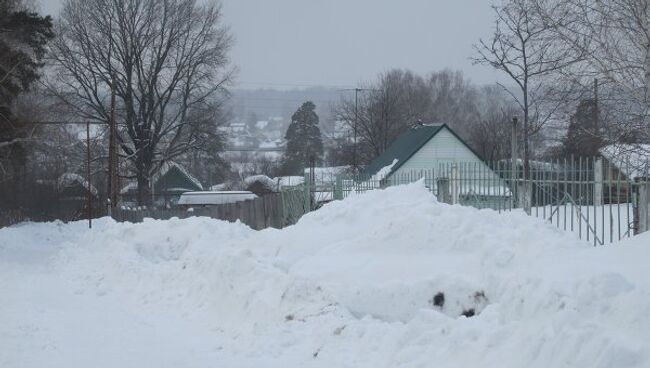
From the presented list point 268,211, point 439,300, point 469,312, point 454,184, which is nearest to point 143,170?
point 268,211

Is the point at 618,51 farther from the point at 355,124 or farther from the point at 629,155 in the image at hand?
the point at 355,124

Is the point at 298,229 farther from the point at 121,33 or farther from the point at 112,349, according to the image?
the point at 121,33

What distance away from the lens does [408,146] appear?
147 feet

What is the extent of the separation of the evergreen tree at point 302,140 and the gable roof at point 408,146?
43.2 meters

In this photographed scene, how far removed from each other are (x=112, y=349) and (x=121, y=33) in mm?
45294

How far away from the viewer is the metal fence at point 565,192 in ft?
42.5

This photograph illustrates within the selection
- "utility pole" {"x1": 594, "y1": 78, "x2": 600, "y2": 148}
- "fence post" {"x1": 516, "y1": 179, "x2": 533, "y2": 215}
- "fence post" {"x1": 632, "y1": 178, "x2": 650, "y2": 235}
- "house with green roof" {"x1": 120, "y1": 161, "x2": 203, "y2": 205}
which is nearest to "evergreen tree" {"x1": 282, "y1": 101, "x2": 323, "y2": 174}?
"house with green roof" {"x1": 120, "y1": 161, "x2": 203, "y2": 205}

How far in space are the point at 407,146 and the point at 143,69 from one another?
66.6ft

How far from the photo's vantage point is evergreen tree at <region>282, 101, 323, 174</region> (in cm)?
9081

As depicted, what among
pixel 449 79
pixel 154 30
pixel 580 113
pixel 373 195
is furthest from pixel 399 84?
pixel 373 195

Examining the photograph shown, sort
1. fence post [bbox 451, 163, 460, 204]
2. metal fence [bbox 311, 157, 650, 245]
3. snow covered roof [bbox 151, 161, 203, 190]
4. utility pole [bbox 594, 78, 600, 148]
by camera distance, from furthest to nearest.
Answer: snow covered roof [bbox 151, 161, 203, 190] → fence post [bbox 451, 163, 460, 204] → utility pole [bbox 594, 78, 600, 148] → metal fence [bbox 311, 157, 650, 245]

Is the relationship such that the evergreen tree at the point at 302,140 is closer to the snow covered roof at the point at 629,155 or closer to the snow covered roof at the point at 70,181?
the snow covered roof at the point at 70,181

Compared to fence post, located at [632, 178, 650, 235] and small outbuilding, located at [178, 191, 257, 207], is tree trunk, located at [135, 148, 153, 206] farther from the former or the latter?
fence post, located at [632, 178, 650, 235]

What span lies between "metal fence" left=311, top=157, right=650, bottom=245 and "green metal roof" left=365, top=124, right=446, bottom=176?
66.3ft
